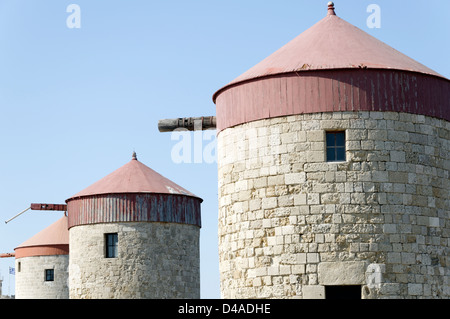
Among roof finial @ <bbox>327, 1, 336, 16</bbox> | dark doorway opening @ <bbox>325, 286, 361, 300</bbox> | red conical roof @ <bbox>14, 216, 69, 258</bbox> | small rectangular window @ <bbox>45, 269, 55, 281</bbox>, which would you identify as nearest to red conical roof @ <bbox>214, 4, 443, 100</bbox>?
roof finial @ <bbox>327, 1, 336, 16</bbox>

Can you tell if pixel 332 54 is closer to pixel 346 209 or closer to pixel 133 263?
pixel 346 209

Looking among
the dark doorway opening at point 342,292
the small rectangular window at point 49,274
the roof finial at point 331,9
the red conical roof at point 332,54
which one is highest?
the roof finial at point 331,9

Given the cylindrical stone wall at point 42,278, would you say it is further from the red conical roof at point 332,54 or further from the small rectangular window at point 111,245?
the red conical roof at point 332,54

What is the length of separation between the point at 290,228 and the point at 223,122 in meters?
3.32

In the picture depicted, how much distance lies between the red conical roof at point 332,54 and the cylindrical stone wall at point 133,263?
12.9 metres

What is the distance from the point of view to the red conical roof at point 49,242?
44.0 m

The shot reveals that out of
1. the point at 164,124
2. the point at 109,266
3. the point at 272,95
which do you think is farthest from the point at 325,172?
the point at 109,266

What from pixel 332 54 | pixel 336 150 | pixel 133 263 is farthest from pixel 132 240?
pixel 336 150

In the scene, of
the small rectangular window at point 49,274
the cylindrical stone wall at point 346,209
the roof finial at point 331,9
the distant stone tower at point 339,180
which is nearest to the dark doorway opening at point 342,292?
the distant stone tower at point 339,180

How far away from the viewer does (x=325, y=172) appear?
17.5 metres

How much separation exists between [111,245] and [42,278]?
1385cm

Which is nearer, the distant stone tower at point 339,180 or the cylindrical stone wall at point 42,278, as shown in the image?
the distant stone tower at point 339,180

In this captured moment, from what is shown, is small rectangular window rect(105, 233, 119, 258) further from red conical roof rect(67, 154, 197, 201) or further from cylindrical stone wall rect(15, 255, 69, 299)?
cylindrical stone wall rect(15, 255, 69, 299)

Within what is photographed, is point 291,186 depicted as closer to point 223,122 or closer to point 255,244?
point 255,244
